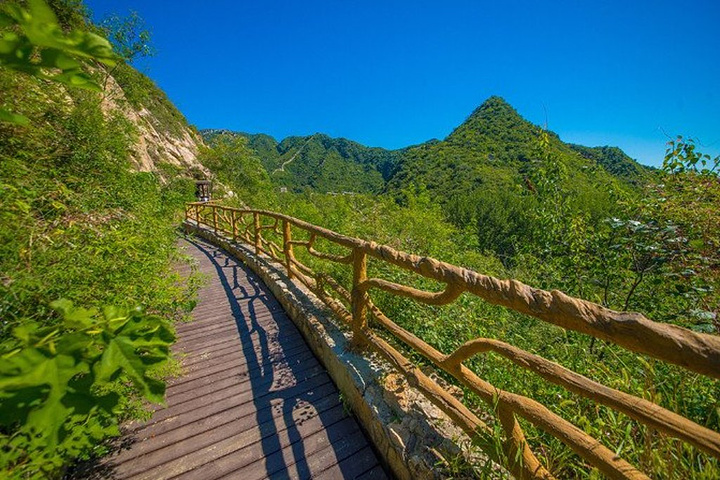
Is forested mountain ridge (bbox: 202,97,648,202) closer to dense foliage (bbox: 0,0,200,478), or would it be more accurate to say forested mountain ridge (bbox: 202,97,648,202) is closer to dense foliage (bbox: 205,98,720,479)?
dense foliage (bbox: 205,98,720,479)

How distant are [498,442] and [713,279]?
6.87ft

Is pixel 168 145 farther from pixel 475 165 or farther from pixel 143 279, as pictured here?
pixel 475 165

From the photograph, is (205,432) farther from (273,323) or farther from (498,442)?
(498,442)

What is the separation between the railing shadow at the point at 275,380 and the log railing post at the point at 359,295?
27.6 inches

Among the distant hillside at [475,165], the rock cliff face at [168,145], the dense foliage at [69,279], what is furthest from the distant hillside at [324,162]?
the dense foliage at [69,279]

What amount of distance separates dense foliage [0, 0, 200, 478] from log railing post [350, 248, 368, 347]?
61.4 inches

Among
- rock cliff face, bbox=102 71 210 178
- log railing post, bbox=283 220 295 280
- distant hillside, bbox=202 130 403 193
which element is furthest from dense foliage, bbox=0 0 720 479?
distant hillside, bbox=202 130 403 193

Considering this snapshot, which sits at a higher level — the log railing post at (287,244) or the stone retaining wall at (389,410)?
the log railing post at (287,244)

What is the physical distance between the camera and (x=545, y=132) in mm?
3434

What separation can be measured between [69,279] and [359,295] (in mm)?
2118

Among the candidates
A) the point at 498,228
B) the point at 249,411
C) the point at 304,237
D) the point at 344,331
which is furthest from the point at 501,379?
the point at 498,228

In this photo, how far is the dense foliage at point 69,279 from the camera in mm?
548

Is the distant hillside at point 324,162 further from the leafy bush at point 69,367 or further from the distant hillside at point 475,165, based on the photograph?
the leafy bush at point 69,367

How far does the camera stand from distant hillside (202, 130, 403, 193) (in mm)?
83438
